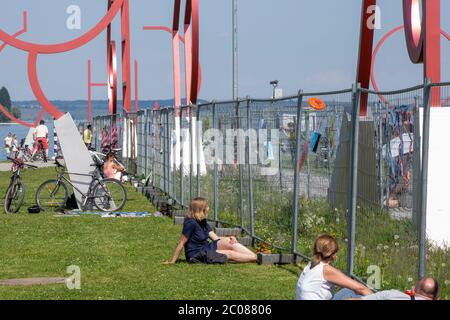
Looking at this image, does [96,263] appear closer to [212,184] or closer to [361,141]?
[361,141]

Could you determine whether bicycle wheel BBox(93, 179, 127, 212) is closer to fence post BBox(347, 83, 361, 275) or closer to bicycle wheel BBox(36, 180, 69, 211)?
bicycle wheel BBox(36, 180, 69, 211)

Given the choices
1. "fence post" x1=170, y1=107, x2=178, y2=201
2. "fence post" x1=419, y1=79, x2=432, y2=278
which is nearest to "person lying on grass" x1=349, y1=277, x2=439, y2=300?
"fence post" x1=419, y1=79, x2=432, y2=278

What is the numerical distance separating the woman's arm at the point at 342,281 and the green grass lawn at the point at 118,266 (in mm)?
1785

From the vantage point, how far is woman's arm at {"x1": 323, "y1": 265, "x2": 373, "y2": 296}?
9906 mm

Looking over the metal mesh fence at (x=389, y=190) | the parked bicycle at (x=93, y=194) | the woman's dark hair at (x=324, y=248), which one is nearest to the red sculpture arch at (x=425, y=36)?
the metal mesh fence at (x=389, y=190)

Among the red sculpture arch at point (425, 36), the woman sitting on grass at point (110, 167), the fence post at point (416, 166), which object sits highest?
the red sculpture arch at point (425, 36)

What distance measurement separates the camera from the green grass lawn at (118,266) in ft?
40.2

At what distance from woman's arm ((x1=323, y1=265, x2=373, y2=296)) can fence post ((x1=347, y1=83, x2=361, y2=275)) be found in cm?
231

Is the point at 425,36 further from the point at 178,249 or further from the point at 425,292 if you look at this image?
the point at 425,292

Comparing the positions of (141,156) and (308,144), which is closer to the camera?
(308,144)

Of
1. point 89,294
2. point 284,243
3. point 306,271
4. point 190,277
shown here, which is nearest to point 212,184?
point 284,243

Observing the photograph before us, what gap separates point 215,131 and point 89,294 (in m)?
7.94

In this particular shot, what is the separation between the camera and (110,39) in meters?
64.1
